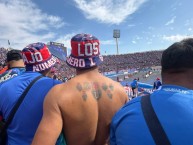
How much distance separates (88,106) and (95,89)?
0.19 m

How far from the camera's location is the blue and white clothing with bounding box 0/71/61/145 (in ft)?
7.37

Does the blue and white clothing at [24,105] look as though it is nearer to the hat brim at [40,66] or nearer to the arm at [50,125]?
the hat brim at [40,66]

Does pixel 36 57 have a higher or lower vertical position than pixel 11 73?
higher

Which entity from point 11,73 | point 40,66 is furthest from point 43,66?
point 11,73

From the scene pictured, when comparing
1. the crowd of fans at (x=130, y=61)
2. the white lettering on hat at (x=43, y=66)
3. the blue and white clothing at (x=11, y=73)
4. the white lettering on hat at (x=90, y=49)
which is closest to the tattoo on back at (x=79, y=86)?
the white lettering on hat at (x=90, y=49)

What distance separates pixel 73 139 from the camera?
206 cm

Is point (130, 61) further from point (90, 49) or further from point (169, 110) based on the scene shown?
point (169, 110)

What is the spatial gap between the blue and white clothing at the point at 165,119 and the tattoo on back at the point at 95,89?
653mm

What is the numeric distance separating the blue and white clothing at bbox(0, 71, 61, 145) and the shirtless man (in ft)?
1.05

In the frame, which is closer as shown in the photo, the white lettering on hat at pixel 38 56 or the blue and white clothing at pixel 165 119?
the blue and white clothing at pixel 165 119

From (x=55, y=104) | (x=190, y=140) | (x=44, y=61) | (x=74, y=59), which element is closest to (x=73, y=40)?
(x=74, y=59)

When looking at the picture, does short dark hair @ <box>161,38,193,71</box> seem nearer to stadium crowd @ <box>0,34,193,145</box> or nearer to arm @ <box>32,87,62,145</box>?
stadium crowd @ <box>0,34,193,145</box>

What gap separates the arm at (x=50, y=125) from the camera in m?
1.81

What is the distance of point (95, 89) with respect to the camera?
7.17 ft
